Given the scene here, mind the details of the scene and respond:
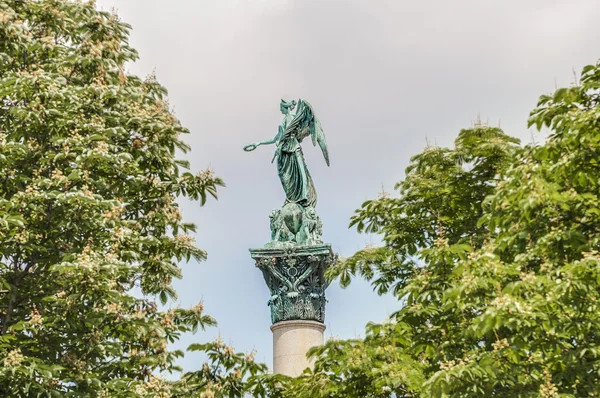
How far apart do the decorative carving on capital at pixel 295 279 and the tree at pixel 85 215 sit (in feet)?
21.1

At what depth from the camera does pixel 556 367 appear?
1181cm

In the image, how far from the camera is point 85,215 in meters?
14.1

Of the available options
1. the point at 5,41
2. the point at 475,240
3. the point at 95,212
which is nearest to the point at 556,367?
the point at 475,240

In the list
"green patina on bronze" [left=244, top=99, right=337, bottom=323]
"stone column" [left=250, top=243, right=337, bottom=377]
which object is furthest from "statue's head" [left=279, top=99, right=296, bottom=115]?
"stone column" [left=250, top=243, right=337, bottom=377]

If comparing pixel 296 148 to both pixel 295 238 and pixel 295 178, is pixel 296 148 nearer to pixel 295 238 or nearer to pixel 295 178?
pixel 295 178

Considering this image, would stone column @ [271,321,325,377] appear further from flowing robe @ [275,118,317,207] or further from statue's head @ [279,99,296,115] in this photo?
statue's head @ [279,99,296,115]

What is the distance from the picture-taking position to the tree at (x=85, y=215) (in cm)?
1343

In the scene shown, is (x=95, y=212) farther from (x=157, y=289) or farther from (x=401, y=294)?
(x=401, y=294)

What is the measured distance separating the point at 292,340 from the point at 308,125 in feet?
22.3

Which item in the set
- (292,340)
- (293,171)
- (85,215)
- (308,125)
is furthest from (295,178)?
(85,215)

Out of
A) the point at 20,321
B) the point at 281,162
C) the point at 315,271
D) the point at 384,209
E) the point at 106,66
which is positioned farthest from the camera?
the point at 281,162

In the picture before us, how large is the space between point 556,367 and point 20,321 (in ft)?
27.4

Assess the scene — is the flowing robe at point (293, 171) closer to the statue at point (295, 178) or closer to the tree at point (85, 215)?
the statue at point (295, 178)

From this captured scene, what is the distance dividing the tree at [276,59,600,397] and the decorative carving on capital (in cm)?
660
